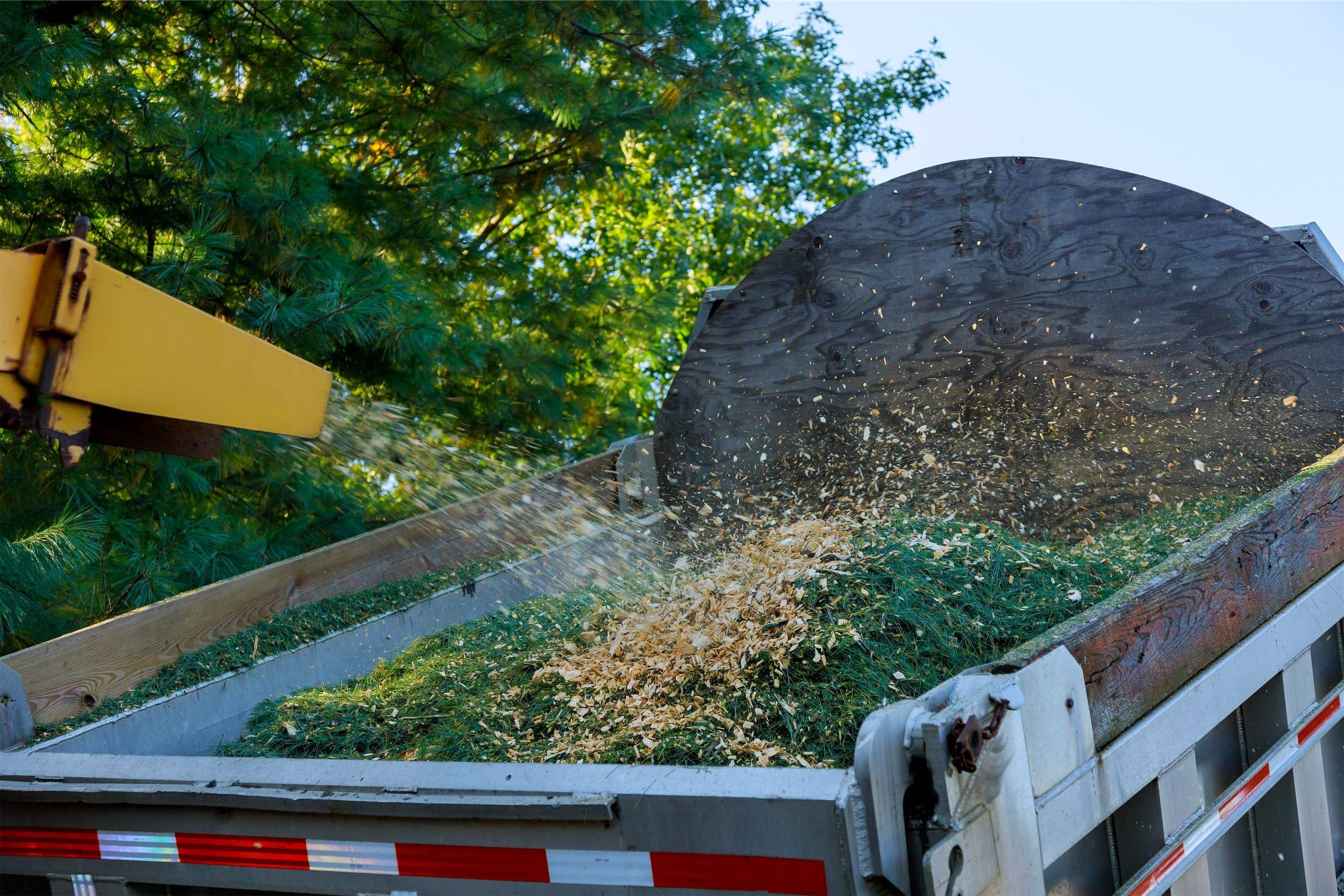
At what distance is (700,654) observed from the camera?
237 centimetres

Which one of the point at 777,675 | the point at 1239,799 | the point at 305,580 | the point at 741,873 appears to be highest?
the point at 305,580

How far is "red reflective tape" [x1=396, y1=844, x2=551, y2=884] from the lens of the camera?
5.66 feet

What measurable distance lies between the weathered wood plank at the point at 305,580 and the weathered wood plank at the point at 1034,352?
0.57 metres

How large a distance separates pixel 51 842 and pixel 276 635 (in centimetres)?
110

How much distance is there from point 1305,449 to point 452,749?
2472 millimetres

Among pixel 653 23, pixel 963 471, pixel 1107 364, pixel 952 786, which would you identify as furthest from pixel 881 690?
pixel 653 23

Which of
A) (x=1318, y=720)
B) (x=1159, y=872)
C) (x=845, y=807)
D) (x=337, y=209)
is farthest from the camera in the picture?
(x=337, y=209)

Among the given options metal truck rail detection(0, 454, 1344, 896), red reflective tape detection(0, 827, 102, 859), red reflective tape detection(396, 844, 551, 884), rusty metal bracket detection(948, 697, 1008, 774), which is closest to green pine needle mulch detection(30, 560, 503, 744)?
metal truck rail detection(0, 454, 1344, 896)

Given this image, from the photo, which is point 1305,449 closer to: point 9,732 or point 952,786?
point 952,786

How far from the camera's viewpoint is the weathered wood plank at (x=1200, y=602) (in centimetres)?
187

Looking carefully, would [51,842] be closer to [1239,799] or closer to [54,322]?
[54,322]

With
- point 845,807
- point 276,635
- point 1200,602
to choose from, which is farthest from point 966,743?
point 276,635

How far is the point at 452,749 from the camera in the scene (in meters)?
2.29

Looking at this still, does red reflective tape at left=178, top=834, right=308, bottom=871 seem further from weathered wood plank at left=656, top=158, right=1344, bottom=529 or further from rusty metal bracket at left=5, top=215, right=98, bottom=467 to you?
weathered wood plank at left=656, top=158, right=1344, bottom=529
